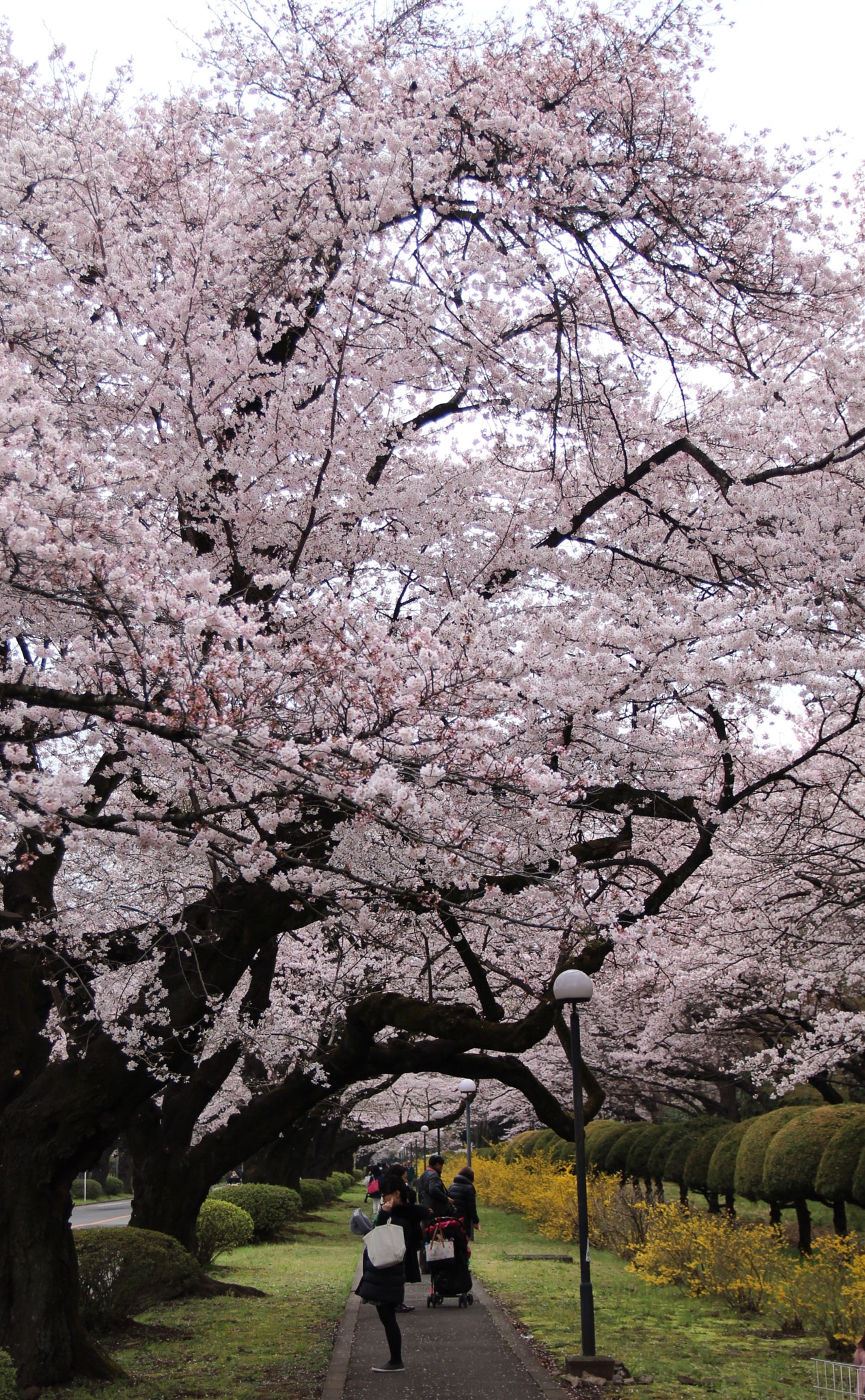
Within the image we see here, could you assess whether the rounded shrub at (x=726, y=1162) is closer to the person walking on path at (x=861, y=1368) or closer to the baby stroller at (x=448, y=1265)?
the baby stroller at (x=448, y=1265)

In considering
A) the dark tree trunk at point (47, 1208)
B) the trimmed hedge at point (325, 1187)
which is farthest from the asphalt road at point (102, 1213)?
the dark tree trunk at point (47, 1208)

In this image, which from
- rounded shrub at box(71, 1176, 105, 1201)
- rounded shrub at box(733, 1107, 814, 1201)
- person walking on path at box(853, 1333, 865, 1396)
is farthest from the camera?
rounded shrub at box(71, 1176, 105, 1201)

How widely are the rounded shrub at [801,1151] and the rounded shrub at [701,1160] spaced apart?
4.02m

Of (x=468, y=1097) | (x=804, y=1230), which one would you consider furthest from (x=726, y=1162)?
(x=468, y=1097)

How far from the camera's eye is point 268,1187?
20516mm

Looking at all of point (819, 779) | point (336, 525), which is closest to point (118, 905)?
point (336, 525)

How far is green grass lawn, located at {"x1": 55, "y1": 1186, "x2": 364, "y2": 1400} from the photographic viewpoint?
24.8ft

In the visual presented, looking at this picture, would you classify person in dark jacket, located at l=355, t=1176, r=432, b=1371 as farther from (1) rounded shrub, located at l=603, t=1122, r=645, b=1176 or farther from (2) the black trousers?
(1) rounded shrub, located at l=603, t=1122, r=645, b=1176

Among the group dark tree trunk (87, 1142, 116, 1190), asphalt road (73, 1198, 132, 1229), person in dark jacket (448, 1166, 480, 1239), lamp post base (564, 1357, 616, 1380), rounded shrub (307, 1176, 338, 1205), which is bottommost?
dark tree trunk (87, 1142, 116, 1190)

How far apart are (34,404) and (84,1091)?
5019mm

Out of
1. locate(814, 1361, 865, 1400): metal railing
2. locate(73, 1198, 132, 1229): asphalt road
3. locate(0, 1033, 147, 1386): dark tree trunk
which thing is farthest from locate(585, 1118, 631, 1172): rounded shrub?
locate(0, 1033, 147, 1386): dark tree trunk

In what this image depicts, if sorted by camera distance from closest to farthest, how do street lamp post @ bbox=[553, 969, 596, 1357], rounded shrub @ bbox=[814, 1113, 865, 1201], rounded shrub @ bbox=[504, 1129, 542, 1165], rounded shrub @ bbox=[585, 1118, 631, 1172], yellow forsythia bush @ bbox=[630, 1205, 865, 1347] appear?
street lamp post @ bbox=[553, 969, 596, 1357], yellow forsythia bush @ bbox=[630, 1205, 865, 1347], rounded shrub @ bbox=[814, 1113, 865, 1201], rounded shrub @ bbox=[585, 1118, 631, 1172], rounded shrub @ bbox=[504, 1129, 542, 1165]

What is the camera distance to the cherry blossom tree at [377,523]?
520 cm

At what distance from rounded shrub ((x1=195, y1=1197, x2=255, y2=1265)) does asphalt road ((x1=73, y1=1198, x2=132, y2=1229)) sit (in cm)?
1212
